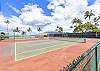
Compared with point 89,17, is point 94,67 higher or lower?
lower

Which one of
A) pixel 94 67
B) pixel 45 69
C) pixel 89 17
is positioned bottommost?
pixel 45 69

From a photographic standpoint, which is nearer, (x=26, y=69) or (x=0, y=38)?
(x=26, y=69)

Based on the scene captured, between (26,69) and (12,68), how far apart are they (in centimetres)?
84

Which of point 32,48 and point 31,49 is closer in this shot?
point 31,49

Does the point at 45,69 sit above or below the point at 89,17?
below

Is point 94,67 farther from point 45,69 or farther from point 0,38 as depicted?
point 0,38

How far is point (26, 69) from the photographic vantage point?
35.3 feet

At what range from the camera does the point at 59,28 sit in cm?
15362

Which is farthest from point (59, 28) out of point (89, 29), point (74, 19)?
point (89, 29)

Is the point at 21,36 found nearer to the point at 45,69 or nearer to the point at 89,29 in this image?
the point at 89,29

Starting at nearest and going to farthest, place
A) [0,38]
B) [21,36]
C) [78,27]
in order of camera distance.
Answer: [0,38] < [21,36] < [78,27]

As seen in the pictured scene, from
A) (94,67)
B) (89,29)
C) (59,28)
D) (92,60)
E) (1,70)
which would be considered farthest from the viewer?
(59,28)

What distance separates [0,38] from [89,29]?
179 feet

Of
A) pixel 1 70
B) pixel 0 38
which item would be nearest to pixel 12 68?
pixel 1 70
